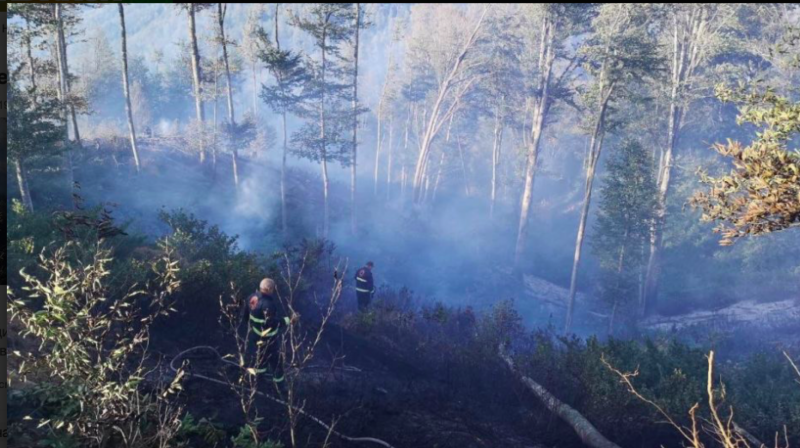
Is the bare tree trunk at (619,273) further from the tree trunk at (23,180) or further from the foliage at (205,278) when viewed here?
the tree trunk at (23,180)

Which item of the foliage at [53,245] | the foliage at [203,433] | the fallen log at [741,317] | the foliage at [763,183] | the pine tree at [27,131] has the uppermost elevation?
the foliage at [763,183]

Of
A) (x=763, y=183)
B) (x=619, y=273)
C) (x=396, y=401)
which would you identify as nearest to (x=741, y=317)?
(x=619, y=273)

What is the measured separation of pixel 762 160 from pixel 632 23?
24.0m

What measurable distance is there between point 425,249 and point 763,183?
1218 inches

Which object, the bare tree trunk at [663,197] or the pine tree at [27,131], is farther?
the bare tree trunk at [663,197]

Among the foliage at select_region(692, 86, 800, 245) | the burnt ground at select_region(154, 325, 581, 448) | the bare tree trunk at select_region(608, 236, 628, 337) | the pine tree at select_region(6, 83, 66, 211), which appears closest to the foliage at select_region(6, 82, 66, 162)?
the pine tree at select_region(6, 83, 66, 211)

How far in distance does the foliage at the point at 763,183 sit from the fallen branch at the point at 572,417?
407cm

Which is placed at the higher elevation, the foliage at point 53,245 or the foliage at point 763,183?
the foliage at point 763,183

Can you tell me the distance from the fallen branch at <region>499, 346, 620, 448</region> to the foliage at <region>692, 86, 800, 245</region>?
407cm

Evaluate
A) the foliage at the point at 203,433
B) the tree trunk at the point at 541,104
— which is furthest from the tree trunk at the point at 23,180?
the tree trunk at the point at 541,104

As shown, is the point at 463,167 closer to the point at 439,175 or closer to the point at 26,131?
the point at 439,175

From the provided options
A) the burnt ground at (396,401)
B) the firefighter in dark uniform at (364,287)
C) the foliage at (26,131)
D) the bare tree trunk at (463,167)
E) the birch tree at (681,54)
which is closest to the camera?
the burnt ground at (396,401)

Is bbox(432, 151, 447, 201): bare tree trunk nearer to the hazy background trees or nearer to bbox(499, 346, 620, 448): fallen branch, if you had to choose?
the hazy background trees

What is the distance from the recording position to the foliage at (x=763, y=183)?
16.5 ft
